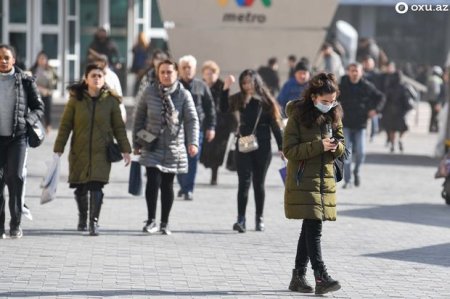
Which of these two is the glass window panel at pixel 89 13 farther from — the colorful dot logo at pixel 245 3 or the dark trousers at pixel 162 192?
the dark trousers at pixel 162 192

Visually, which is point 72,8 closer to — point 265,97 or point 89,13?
point 89,13

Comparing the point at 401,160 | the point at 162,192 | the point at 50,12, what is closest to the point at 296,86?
the point at 162,192

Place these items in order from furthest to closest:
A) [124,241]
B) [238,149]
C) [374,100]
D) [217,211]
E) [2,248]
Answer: [374,100] → [217,211] → [238,149] → [124,241] → [2,248]

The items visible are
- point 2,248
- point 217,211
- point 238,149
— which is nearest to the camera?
point 2,248

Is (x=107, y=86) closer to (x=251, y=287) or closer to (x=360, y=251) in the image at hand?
(x=360, y=251)

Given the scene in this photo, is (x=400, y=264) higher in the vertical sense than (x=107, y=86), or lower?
lower

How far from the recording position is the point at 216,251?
1219 cm

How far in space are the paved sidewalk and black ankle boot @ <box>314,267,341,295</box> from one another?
185 mm

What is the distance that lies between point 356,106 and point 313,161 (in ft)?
29.4

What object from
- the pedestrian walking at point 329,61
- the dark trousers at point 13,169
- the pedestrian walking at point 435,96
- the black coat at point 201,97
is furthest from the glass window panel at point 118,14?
the dark trousers at point 13,169

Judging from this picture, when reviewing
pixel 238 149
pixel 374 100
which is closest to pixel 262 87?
pixel 238 149

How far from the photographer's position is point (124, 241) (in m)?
12.7

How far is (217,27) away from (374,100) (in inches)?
424

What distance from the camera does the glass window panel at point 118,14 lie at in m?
38.8
